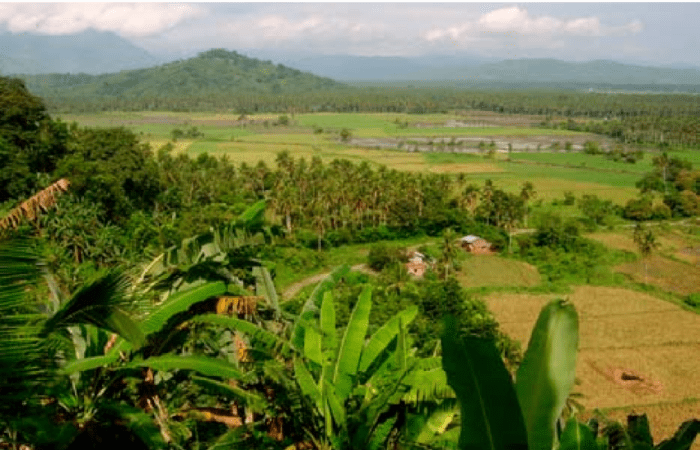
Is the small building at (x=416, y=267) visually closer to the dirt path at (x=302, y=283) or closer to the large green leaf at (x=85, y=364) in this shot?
the dirt path at (x=302, y=283)

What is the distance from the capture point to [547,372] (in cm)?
214

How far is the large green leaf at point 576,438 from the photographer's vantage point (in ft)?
7.59

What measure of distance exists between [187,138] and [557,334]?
246ft

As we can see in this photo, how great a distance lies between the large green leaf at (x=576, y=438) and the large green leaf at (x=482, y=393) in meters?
0.28

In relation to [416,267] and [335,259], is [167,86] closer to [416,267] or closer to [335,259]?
[335,259]

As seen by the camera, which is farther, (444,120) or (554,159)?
(444,120)

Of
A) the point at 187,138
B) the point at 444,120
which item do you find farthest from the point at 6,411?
the point at 444,120

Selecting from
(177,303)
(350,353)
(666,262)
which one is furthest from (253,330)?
(666,262)

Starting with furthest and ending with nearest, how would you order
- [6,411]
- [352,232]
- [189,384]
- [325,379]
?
[352,232], [189,384], [325,379], [6,411]

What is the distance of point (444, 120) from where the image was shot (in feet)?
344

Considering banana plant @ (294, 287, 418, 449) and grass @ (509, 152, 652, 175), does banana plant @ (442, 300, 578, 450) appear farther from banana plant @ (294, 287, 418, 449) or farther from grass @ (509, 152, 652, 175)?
grass @ (509, 152, 652, 175)

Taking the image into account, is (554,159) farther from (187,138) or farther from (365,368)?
(365,368)

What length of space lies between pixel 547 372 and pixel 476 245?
95.5ft

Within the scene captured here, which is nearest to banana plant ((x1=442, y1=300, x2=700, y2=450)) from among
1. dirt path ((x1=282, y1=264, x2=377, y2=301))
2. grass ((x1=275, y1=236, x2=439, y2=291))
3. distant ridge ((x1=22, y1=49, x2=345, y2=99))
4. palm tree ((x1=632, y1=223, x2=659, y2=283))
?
dirt path ((x1=282, y1=264, x2=377, y2=301))
